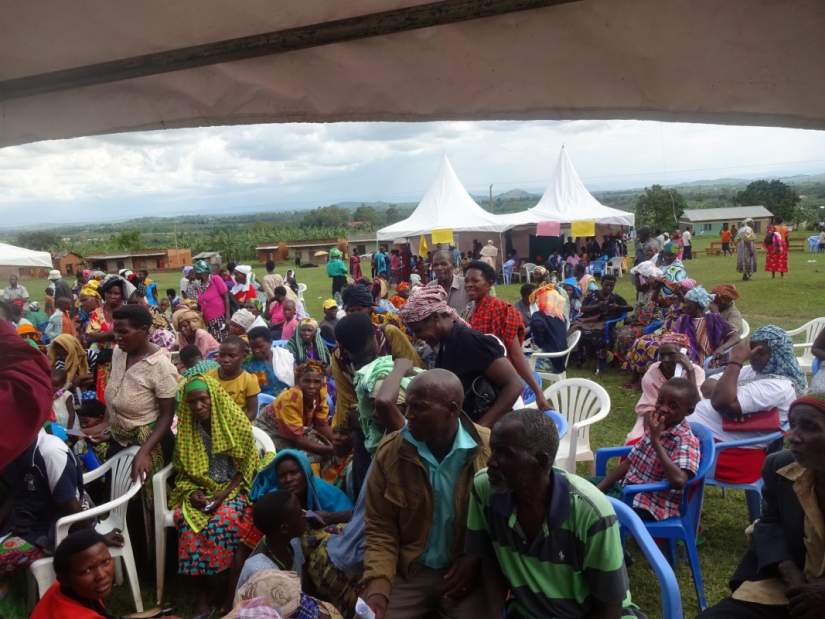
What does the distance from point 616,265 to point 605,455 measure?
16.7 meters

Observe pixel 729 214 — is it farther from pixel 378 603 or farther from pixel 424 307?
pixel 378 603

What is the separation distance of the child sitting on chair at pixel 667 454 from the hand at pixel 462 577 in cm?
130

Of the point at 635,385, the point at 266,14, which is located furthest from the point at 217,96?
the point at 635,385

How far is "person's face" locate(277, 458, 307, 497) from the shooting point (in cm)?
317

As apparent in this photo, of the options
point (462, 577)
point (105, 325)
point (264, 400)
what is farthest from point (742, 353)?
point (105, 325)

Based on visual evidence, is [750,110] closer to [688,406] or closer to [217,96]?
[217,96]

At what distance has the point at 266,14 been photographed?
1.27 m

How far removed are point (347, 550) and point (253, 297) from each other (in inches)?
310

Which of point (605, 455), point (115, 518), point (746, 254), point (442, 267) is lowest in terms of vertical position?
point (746, 254)

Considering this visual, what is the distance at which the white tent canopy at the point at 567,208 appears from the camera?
57.9 ft

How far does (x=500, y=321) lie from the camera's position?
391cm

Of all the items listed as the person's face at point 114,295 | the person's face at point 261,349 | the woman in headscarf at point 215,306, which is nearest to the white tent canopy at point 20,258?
the woman in headscarf at point 215,306

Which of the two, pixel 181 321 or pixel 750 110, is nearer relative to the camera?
pixel 750 110

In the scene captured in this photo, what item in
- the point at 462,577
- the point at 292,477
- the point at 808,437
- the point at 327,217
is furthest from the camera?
the point at 327,217
